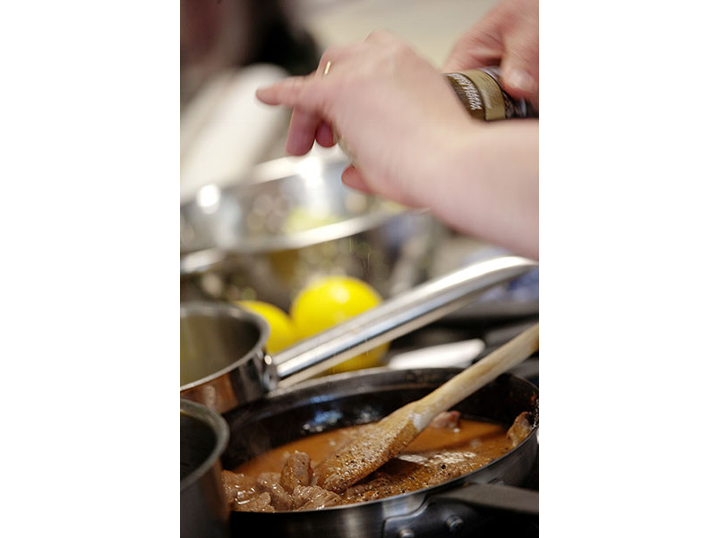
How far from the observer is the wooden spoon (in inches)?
19.7

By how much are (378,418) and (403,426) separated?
0.12 m

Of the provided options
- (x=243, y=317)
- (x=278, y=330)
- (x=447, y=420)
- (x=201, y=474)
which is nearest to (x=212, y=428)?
(x=201, y=474)

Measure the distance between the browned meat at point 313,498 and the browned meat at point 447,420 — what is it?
5.6 inches

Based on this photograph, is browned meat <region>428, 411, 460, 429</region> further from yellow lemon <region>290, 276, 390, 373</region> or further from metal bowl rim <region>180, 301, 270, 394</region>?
yellow lemon <region>290, 276, 390, 373</region>

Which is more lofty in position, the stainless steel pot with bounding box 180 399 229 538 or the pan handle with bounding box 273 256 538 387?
the stainless steel pot with bounding box 180 399 229 538

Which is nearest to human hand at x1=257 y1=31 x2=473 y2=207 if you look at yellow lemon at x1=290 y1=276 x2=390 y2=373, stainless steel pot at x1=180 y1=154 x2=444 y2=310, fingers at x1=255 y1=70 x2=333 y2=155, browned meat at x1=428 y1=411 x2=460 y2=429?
fingers at x1=255 y1=70 x2=333 y2=155

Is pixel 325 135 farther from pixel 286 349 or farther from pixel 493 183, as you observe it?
pixel 286 349

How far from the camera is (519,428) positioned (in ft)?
1.79

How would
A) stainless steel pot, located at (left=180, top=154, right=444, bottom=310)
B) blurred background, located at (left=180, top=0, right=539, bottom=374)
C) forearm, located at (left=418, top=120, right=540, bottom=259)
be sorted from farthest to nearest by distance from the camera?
stainless steel pot, located at (left=180, top=154, right=444, bottom=310), blurred background, located at (left=180, top=0, right=539, bottom=374), forearm, located at (left=418, top=120, right=540, bottom=259)

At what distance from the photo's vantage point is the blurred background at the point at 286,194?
0.96m

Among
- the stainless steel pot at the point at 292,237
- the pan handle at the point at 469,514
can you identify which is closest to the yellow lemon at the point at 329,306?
the stainless steel pot at the point at 292,237

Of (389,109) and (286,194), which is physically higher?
(389,109)

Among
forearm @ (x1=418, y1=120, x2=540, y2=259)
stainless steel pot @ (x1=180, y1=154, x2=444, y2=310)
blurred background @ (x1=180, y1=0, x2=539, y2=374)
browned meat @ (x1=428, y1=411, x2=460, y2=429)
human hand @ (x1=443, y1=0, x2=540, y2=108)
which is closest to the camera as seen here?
forearm @ (x1=418, y1=120, x2=540, y2=259)

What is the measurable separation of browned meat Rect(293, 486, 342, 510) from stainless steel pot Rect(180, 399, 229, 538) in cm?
8
